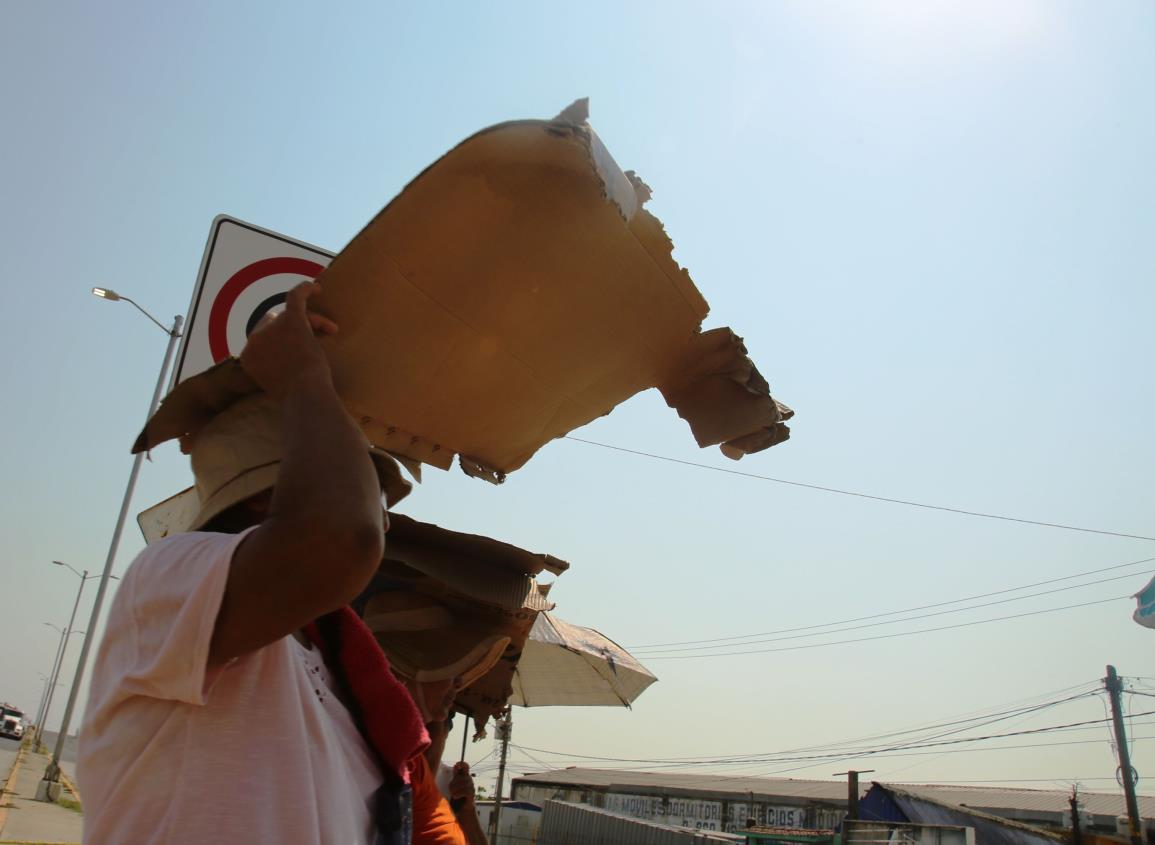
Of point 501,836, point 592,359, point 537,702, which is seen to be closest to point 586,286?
point 592,359

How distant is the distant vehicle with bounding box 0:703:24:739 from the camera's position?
4702 cm

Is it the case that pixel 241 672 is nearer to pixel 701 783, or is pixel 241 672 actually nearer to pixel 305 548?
pixel 305 548

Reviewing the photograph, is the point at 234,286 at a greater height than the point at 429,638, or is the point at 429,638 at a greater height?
the point at 234,286

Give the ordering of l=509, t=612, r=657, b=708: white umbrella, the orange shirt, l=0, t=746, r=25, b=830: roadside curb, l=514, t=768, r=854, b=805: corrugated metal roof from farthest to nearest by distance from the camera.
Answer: l=514, t=768, r=854, b=805: corrugated metal roof, l=0, t=746, r=25, b=830: roadside curb, l=509, t=612, r=657, b=708: white umbrella, the orange shirt

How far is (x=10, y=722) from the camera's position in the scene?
47.6m

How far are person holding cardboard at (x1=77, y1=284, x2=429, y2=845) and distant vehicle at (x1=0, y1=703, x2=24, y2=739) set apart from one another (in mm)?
58639

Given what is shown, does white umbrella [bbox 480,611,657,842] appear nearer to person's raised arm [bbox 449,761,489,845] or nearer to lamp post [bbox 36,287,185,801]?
person's raised arm [bbox 449,761,489,845]

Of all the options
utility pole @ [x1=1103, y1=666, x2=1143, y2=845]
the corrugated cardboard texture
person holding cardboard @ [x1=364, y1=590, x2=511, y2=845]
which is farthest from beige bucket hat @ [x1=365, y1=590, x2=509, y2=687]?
utility pole @ [x1=1103, y1=666, x2=1143, y2=845]

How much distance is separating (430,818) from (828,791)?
4260 centimetres

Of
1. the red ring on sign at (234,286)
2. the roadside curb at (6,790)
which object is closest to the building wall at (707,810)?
the roadside curb at (6,790)

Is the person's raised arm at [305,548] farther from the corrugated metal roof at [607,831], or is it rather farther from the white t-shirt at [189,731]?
the corrugated metal roof at [607,831]

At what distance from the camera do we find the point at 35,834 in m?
10.3

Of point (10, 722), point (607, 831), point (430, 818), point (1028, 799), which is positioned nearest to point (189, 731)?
point (430, 818)

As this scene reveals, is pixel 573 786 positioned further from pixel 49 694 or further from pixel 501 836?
pixel 49 694
